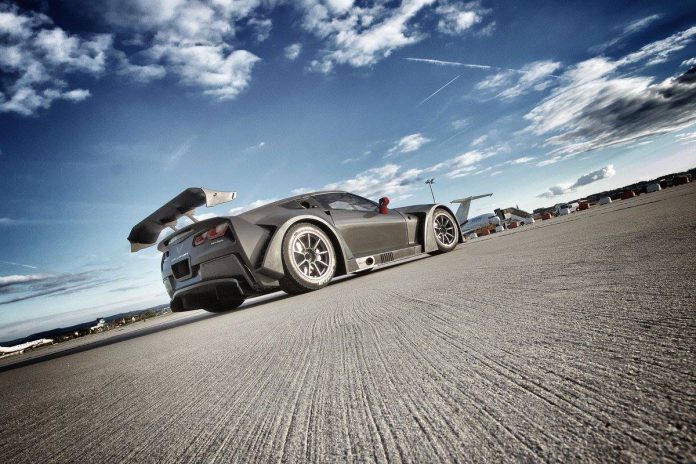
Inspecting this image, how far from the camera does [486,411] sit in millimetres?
681

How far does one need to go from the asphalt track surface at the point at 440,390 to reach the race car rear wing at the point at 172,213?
3.33 metres

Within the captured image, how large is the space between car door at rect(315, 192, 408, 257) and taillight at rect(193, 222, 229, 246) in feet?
5.01

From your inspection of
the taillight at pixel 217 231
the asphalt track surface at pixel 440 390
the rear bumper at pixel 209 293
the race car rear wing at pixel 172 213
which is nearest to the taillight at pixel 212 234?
the taillight at pixel 217 231

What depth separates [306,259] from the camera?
4516mm

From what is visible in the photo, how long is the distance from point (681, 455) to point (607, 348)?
0.46 m

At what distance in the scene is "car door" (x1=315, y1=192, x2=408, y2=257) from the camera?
5055mm

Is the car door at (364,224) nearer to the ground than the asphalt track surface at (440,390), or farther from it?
farther from it

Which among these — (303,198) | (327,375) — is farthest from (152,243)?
(327,375)

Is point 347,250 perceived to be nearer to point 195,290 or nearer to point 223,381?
point 195,290

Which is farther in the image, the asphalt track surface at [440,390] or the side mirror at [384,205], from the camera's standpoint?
the side mirror at [384,205]

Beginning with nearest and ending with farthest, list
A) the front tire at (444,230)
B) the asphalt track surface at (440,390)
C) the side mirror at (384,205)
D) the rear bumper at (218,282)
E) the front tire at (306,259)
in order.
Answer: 1. the asphalt track surface at (440,390)
2. the rear bumper at (218,282)
3. the front tire at (306,259)
4. the side mirror at (384,205)
5. the front tire at (444,230)

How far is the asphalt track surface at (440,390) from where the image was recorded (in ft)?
1.88

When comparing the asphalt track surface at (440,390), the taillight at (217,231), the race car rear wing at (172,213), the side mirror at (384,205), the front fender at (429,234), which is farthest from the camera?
the front fender at (429,234)

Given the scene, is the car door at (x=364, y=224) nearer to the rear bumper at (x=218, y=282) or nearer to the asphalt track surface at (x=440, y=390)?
the rear bumper at (x=218, y=282)
